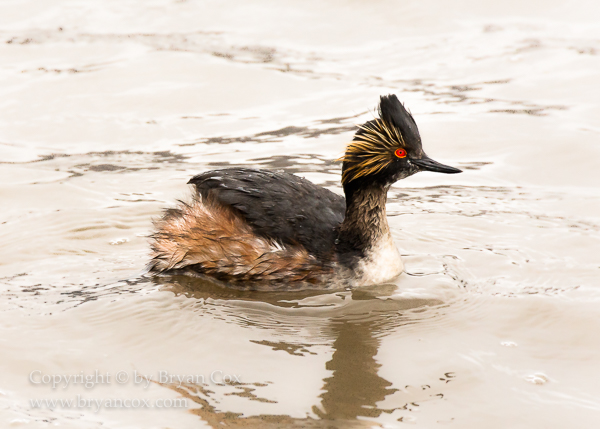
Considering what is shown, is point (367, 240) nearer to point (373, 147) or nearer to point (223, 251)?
point (373, 147)

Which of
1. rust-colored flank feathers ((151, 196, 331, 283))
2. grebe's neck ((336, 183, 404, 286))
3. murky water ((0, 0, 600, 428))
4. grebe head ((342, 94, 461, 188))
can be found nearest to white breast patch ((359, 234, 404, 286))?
grebe's neck ((336, 183, 404, 286))

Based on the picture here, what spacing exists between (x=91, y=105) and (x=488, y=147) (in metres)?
5.04

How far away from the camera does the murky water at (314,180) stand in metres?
4.84

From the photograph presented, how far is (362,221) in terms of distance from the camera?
6.47 meters

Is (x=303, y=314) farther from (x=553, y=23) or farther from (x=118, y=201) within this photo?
(x=553, y=23)

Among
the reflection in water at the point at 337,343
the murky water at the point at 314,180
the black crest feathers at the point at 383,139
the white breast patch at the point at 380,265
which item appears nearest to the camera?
the reflection in water at the point at 337,343

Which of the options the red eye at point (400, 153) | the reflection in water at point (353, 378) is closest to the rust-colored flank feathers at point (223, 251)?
the reflection in water at point (353, 378)

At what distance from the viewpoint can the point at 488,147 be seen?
31.0ft

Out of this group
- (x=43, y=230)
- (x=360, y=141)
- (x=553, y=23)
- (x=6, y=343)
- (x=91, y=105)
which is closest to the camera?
(x=6, y=343)

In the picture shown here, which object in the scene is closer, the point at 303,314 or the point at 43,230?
the point at 303,314

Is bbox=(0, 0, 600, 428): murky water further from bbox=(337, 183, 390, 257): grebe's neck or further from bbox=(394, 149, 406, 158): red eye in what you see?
bbox=(394, 149, 406, 158): red eye

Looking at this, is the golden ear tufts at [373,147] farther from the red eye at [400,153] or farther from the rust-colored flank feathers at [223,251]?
the rust-colored flank feathers at [223,251]

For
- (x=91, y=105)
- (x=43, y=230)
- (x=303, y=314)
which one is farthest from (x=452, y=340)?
(x=91, y=105)
